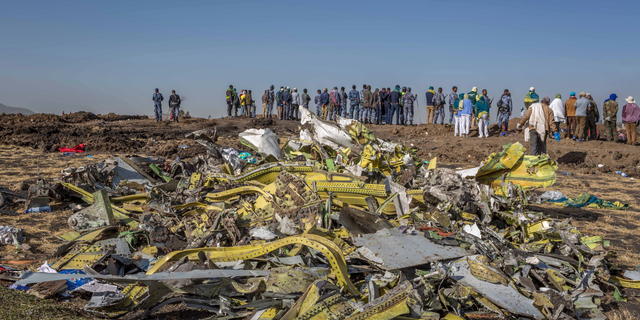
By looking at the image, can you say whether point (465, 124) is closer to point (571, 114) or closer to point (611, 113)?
point (571, 114)

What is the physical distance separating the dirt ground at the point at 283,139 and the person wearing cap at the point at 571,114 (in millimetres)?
1048

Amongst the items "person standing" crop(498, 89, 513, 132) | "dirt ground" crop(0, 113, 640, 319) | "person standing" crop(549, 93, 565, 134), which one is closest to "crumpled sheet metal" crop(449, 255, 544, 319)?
"dirt ground" crop(0, 113, 640, 319)

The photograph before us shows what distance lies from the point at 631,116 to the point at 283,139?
452 inches

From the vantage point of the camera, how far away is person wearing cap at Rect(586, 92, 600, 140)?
1270cm

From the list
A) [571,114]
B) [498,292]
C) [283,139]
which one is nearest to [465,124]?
[571,114]

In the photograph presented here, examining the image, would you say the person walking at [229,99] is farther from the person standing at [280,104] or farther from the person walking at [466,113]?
the person walking at [466,113]

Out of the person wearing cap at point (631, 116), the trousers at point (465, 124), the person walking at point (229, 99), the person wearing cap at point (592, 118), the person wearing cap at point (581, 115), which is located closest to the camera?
the person wearing cap at point (631, 116)

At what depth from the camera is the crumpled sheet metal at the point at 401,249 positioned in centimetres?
298

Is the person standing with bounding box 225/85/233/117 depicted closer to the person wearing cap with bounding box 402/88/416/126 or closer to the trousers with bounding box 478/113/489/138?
the person wearing cap with bounding box 402/88/416/126

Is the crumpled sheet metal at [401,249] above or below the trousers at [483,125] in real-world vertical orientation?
below

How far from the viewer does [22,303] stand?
2.57 m

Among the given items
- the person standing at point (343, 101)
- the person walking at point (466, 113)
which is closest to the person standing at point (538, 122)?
the person walking at point (466, 113)

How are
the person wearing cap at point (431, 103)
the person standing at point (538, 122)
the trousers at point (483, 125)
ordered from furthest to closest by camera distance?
the person wearing cap at point (431, 103)
the trousers at point (483, 125)
the person standing at point (538, 122)

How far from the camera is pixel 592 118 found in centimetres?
1289
